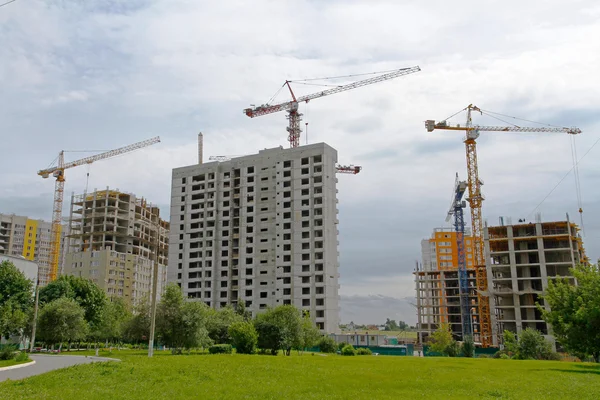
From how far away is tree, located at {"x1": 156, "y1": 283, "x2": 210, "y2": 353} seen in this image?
64.5 m

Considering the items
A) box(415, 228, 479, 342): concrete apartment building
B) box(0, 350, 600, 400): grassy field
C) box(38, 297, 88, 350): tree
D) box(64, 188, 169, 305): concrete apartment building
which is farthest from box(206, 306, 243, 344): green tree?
box(415, 228, 479, 342): concrete apartment building

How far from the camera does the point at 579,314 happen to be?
4294 cm

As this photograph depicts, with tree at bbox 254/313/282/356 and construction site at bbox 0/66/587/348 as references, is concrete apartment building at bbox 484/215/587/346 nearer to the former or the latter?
construction site at bbox 0/66/587/348

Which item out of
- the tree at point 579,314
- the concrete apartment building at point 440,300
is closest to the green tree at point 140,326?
the tree at point 579,314

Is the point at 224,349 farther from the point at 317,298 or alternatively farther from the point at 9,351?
the point at 317,298

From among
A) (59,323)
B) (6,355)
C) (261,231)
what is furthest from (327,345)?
(6,355)

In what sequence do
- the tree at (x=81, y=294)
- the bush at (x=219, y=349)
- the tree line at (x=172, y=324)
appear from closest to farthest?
the bush at (x=219, y=349), the tree line at (x=172, y=324), the tree at (x=81, y=294)

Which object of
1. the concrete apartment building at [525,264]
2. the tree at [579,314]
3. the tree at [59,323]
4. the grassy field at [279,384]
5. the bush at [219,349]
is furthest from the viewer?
the concrete apartment building at [525,264]

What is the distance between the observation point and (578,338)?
44.7m

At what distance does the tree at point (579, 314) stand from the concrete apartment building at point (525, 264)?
3398 inches

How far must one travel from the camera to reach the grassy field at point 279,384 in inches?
952

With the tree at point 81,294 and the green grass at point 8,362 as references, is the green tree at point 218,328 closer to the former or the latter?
the tree at point 81,294

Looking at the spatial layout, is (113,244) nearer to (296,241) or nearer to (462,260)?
(296,241)

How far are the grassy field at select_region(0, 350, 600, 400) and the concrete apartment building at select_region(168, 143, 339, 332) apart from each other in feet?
290
